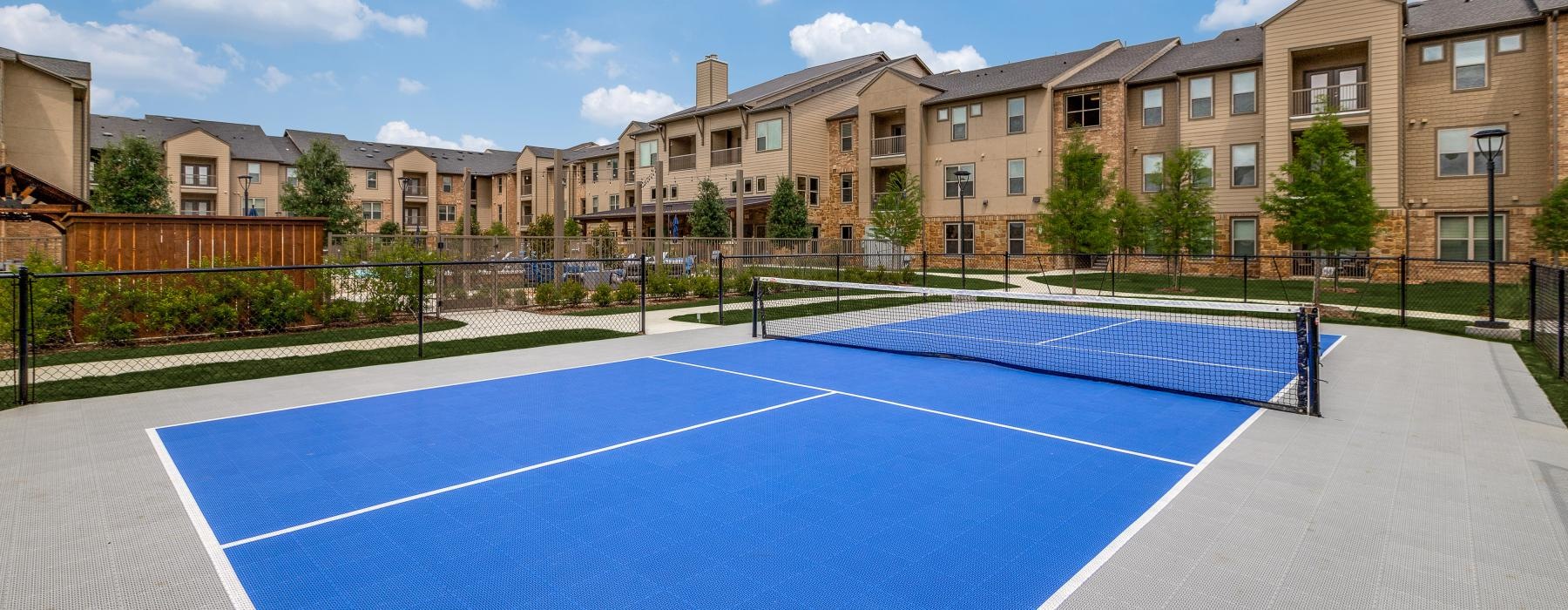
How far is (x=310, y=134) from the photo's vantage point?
69375mm

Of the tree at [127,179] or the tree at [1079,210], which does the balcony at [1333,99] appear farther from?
the tree at [127,179]

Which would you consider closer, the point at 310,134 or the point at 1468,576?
the point at 1468,576

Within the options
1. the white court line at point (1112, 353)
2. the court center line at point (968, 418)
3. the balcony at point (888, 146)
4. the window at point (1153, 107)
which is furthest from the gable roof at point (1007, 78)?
the court center line at point (968, 418)

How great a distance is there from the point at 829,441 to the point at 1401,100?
3155cm

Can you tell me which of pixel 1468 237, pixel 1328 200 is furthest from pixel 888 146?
pixel 1468 237

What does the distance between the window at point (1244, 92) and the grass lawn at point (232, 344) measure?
3101 centimetres

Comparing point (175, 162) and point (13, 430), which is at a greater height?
point (175, 162)

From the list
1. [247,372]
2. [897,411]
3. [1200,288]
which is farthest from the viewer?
[1200,288]

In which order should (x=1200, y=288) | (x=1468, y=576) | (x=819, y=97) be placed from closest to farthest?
1. (x=1468, y=576)
2. (x=1200, y=288)
3. (x=819, y=97)

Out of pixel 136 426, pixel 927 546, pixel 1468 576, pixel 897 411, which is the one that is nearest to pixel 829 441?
pixel 897 411

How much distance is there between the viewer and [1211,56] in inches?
1325

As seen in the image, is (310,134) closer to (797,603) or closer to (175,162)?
(175,162)

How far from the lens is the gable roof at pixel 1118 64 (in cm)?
3562

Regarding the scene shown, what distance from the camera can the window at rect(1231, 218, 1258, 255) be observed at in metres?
32.1
